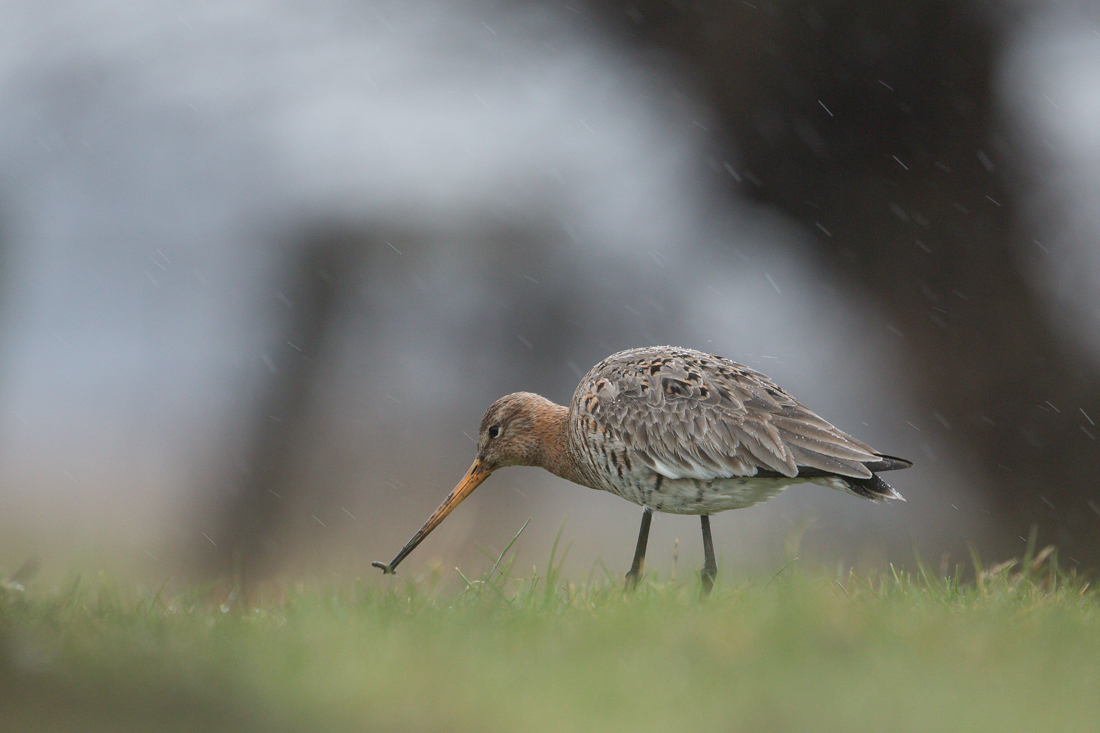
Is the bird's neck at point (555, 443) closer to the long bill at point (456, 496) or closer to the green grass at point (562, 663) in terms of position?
the long bill at point (456, 496)

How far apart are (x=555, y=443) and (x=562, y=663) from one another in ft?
9.98

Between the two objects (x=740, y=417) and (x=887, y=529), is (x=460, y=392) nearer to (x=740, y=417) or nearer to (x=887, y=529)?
(x=887, y=529)

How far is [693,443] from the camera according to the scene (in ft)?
17.1

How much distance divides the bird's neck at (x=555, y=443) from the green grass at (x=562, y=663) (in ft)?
5.72

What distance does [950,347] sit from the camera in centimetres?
848

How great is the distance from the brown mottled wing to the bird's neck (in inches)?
11.0

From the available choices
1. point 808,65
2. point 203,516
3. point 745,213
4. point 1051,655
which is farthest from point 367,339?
point 1051,655

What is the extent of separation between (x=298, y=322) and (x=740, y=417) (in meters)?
7.74

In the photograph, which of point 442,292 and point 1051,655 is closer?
point 1051,655

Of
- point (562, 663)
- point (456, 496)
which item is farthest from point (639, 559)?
point (562, 663)

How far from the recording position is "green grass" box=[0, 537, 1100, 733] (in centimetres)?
246

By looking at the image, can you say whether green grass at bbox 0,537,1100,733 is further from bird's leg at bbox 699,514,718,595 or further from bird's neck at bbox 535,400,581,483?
bird's neck at bbox 535,400,581,483

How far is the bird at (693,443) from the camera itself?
16.2 feet

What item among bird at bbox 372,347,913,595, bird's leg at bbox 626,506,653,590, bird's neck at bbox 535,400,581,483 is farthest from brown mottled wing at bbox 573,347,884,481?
bird's leg at bbox 626,506,653,590
